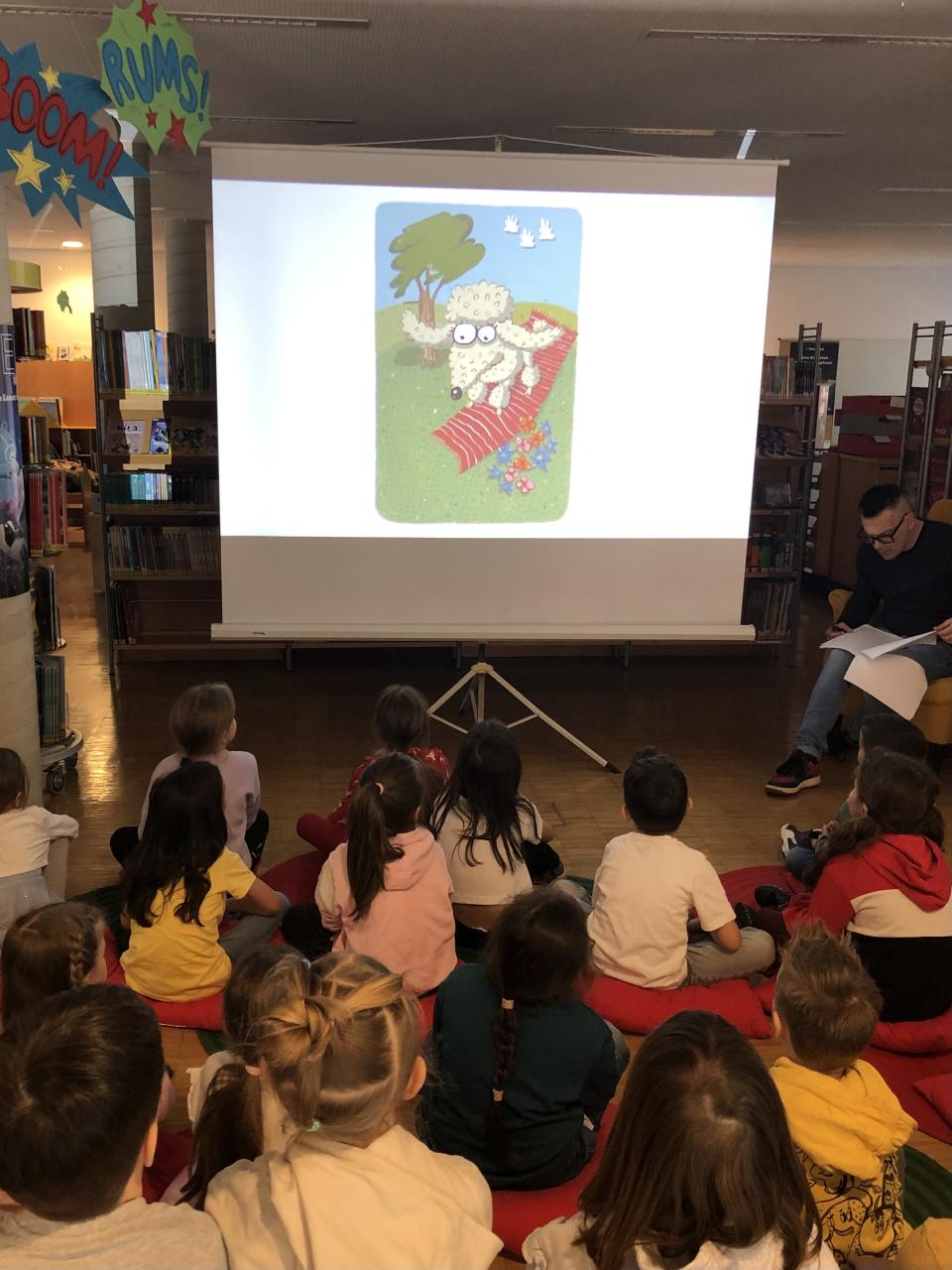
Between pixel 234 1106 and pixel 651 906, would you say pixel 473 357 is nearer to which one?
pixel 651 906

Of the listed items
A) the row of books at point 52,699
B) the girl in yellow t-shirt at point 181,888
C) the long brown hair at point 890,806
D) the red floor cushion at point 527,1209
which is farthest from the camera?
the row of books at point 52,699

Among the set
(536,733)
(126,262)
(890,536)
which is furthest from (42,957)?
(126,262)

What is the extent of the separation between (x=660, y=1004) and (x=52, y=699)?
2.56 metres

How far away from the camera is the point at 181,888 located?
2381mm

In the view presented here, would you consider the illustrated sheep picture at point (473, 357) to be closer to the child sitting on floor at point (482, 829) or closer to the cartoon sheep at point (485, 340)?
the cartoon sheep at point (485, 340)

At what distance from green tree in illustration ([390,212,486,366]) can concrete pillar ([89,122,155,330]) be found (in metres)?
3.27

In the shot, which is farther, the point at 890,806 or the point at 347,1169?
the point at 890,806

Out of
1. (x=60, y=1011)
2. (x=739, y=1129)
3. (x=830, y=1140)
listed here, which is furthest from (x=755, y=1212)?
(x=60, y=1011)

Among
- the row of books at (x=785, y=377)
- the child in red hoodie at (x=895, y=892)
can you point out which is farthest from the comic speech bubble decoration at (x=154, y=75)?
the row of books at (x=785, y=377)

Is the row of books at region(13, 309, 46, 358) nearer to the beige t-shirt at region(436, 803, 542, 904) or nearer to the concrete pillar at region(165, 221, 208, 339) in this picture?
the beige t-shirt at region(436, 803, 542, 904)

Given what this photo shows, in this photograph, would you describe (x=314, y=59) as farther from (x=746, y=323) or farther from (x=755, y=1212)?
(x=755, y=1212)

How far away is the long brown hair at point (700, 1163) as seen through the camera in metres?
1.17

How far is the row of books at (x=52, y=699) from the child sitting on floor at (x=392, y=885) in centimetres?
192

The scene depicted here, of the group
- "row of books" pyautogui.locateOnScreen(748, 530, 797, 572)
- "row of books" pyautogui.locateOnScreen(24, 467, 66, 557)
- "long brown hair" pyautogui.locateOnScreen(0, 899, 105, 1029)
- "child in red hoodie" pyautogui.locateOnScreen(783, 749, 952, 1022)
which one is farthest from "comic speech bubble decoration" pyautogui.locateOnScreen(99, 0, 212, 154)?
"row of books" pyautogui.locateOnScreen(748, 530, 797, 572)
